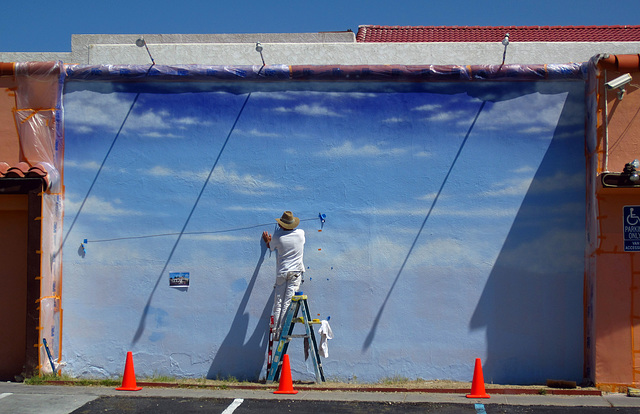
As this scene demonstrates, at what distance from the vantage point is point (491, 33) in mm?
16125

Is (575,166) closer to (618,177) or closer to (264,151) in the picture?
(618,177)

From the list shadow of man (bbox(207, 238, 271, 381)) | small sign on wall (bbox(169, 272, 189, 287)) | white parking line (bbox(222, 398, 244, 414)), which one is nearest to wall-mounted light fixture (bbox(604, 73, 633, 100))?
shadow of man (bbox(207, 238, 271, 381))

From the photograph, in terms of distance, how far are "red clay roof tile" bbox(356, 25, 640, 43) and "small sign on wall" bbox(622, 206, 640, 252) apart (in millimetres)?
6724

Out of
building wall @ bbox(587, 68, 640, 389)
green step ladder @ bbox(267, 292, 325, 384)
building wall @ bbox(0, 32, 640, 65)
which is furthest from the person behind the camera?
building wall @ bbox(0, 32, 640, 65)

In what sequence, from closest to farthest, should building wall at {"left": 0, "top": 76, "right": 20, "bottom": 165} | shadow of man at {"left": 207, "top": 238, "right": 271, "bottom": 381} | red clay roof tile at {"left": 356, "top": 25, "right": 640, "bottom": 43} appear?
1. shadow of man at {"left": 207, "top": 238, "right": 271, "bottom": 381}
2. building wall at {"left": 0, "top": 76, "right": 20, "bottom": 165}
3. red clay roof tile at {"left": 356, "top": 25, "right": 640, "bottom": 43}

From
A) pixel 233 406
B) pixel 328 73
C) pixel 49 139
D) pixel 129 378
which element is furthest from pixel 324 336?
pixel 49 139

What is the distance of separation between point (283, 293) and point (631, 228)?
16.5 ft

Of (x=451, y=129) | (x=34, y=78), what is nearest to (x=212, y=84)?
(x=34, y=78)

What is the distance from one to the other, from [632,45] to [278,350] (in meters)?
7.73

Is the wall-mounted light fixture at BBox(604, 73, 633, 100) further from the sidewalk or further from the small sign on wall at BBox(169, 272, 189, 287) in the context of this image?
the small sign on wall at BBox(169, 272, 189, 287)

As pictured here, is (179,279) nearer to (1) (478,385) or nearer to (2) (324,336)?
(2) (324,336)

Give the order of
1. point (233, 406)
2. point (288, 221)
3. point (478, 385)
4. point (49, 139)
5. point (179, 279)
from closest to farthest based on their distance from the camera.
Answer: point (233, 406) < point (478, 385) < point (288, 221) < point (179, 279) < point (49, 139)

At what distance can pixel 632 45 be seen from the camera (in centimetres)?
1155

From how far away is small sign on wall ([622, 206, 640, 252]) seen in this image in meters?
9.59
